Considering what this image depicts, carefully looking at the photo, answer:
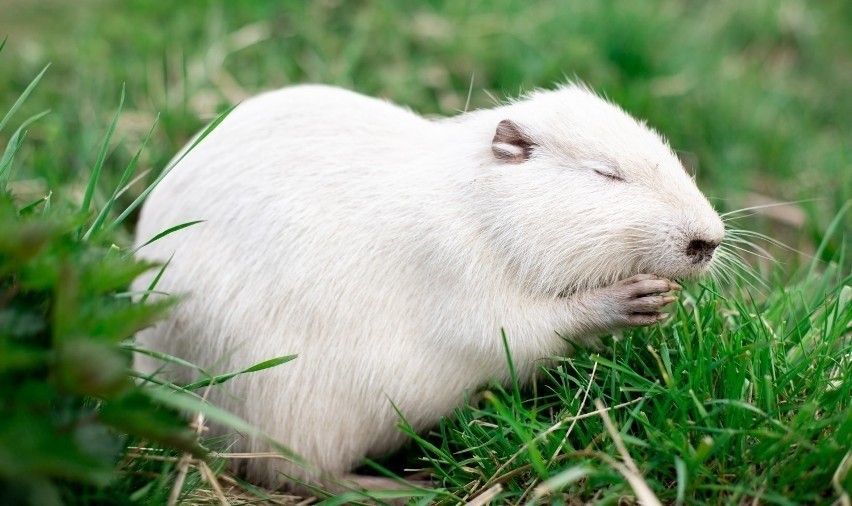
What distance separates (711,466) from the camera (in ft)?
8.96

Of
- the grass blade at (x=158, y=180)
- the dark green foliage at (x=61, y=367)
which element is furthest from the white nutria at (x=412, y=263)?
the dark green foliage at (x=61, y=367)

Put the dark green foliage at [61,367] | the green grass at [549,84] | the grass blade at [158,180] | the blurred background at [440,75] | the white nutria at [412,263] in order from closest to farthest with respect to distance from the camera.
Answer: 1. the dark green foliage at [61,367]
2. the green grass at [549,84]
3. the grass blade at [158,180]
4. the white nutria at [412,263]
5. the blurred background at [440,75]

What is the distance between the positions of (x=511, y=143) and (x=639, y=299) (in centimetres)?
83

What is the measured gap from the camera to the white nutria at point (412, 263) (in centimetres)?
314

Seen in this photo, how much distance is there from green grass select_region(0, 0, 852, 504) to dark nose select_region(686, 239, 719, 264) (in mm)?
209

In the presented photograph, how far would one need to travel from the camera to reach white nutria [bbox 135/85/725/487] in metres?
3.14

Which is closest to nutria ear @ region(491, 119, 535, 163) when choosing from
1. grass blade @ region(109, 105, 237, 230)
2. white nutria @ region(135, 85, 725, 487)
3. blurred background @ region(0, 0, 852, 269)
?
white nutria @ region(135, 85, 725, 487)

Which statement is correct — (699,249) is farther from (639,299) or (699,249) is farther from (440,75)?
(440,75)

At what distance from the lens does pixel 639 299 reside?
3047 mm

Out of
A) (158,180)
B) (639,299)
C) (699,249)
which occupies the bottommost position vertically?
(639,299)

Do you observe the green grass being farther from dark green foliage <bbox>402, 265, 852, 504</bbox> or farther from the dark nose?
the dark nose

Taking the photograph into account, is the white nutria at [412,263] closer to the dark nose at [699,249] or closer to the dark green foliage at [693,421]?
the dark nose at [699,249]

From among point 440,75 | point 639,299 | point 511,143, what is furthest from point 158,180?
point 440,75

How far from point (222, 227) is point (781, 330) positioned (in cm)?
234
